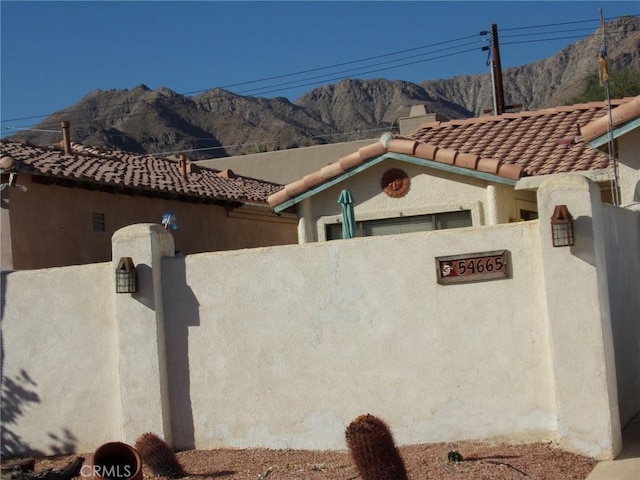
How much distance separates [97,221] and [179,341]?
6.30m

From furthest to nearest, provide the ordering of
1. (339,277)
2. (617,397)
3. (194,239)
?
(194,239) → (339,277) → (617,397)

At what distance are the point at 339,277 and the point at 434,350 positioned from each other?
1.30 meters

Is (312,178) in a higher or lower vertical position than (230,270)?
higher

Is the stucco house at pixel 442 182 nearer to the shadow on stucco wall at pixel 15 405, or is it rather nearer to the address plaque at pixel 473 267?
the address plaque at pixel 473 267

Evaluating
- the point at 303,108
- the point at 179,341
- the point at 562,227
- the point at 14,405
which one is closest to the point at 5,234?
the point at 14,405

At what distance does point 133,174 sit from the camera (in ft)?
61.4

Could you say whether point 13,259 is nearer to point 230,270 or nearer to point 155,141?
point 230,270

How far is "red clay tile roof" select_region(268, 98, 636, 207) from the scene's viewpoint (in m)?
13.8

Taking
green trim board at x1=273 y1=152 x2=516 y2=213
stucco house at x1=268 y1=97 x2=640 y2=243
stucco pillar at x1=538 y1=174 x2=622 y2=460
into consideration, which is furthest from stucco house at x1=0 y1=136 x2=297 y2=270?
stucco pillar at x1=538 y1=174 x2=622 y2=460

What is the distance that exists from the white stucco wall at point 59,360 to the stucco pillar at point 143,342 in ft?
0.93

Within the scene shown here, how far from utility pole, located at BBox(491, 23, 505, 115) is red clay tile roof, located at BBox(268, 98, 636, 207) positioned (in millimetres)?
9189

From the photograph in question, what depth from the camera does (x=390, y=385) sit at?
10.1m

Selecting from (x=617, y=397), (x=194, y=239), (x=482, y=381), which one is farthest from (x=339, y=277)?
(x=194, y=239)

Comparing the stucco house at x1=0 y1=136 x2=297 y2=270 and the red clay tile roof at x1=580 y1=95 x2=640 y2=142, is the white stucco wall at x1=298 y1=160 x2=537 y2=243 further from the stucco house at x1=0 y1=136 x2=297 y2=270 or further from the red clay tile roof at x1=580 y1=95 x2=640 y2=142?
the stucco house at x1=0 y1=136 x2=297 y2=270
